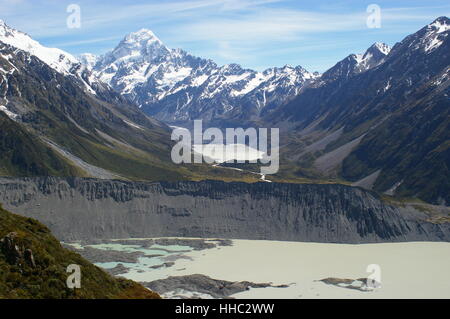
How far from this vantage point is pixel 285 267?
109375 mm

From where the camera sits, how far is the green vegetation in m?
60.1

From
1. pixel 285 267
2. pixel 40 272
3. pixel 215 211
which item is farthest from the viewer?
pixel 215 211

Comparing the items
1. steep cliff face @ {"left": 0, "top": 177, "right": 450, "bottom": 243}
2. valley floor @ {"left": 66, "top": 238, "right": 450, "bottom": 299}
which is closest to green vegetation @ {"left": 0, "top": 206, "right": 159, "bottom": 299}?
valley floor @ {"left": 66, "top": 238, "right": 450, "bottom": 299}

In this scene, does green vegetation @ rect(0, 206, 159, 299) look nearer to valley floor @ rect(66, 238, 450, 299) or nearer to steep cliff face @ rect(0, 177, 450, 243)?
valley floor @ rect(66, 238, 450, 299)

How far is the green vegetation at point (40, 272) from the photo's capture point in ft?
197

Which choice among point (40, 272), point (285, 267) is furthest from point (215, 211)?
point (40, 272)

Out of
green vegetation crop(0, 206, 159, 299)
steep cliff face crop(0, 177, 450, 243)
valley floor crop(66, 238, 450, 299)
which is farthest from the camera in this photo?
steep cliff face crop(0, 177, 450, 243)

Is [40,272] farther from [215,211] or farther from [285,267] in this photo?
[215,211]

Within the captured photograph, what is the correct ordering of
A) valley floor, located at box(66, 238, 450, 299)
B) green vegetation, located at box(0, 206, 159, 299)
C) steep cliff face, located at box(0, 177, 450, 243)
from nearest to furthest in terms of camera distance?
green vegetation, located at box(0, 206, 159, 299)
valley floor, located at box(66, 238, 450, 299)
steep cliff face, located at box(0, 177, 450, 243)

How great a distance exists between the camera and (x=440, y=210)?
164m

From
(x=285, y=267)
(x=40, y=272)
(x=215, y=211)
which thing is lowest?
(x=285, y=267)

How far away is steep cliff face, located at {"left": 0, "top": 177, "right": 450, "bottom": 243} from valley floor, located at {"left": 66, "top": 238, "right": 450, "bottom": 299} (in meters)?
6.00

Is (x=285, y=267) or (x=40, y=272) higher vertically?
(x=40, y=272)

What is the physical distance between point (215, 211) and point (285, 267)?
4683cm
